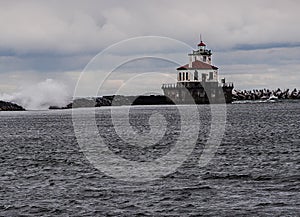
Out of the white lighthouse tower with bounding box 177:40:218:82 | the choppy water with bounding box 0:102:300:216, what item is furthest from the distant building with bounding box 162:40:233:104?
the choppy water with bounding box 0:102:300:216

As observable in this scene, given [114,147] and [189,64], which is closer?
[114,147]

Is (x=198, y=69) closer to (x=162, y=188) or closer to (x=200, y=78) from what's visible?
(x=200, y=78)

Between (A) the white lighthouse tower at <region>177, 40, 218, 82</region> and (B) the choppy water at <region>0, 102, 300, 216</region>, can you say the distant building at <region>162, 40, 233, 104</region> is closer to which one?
(A) the white lighthouse tower at <region>177, 40, 218, 82</region>

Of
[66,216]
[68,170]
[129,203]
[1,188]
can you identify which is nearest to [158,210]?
[129,203]

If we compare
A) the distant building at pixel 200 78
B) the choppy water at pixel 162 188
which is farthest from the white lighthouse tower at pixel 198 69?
the choppy water at pixel 162 188

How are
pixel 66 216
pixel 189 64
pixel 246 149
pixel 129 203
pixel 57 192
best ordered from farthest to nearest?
pixel 189 64 → pixel 246 149 → pixel 57 192 → pixel 129 203 → pixel 66 216

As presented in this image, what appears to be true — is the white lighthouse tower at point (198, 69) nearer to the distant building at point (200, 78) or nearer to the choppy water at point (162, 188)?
the distant building at point (200, 78)

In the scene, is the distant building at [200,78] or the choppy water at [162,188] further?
the distant building at [200,78]

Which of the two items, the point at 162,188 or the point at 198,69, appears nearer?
the point at 162,188

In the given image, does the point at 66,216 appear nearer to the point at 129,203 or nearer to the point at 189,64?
the point at 129,203

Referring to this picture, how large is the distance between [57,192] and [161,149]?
64.4 ft

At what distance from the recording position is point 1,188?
1077 inches

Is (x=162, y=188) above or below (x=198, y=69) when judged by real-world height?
below

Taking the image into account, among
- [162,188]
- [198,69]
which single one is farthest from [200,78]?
[162,188]
